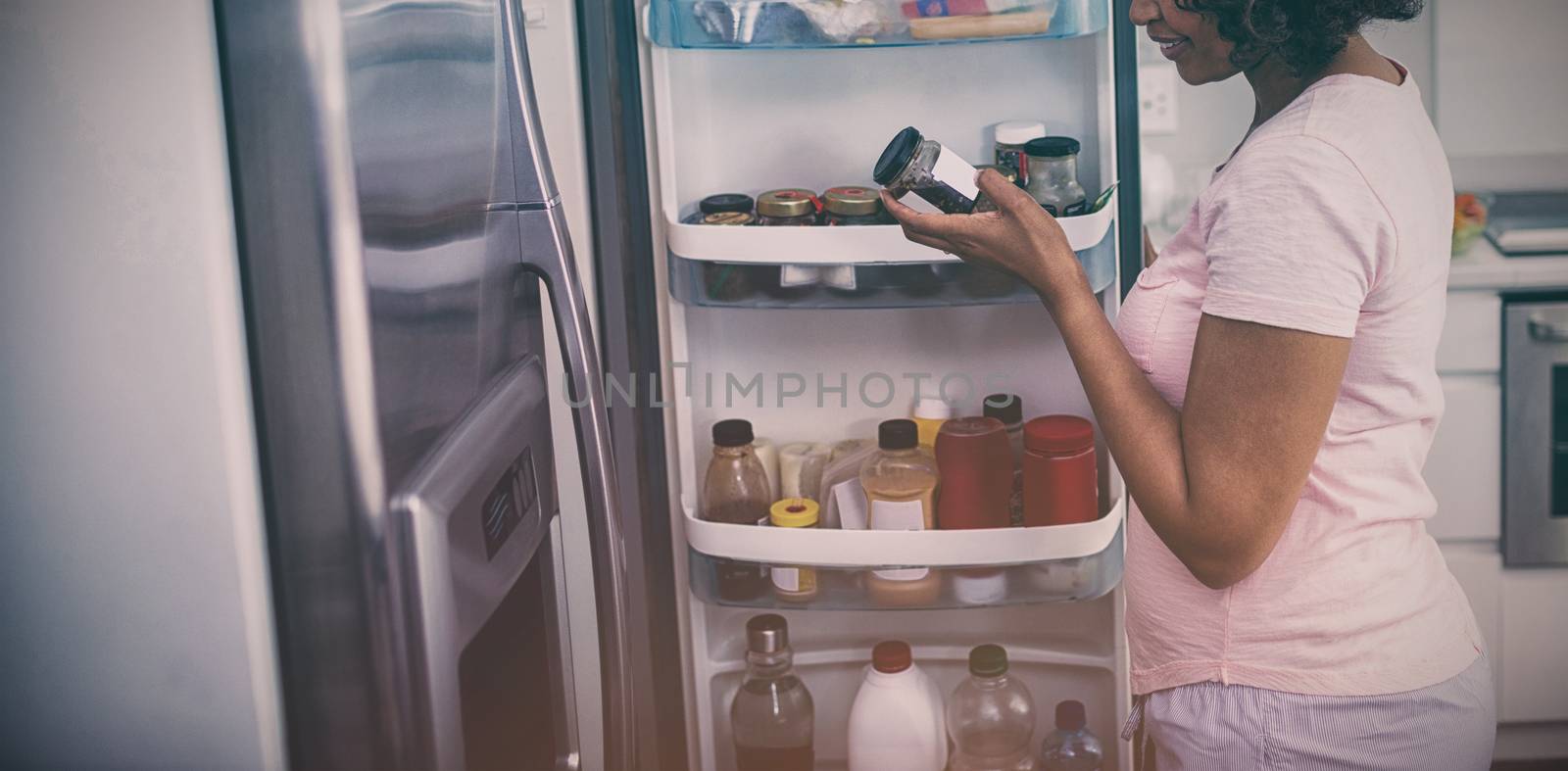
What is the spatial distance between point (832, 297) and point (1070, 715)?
1.92 ft

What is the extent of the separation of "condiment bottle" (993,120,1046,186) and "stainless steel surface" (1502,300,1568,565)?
38.6 inches

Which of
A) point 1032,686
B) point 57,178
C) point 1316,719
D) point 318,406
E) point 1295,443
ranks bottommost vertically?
point 1032,686

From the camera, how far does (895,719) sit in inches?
66.0

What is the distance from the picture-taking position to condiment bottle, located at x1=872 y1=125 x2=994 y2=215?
1.22 m

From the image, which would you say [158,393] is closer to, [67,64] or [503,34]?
[67,64]

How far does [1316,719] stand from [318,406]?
0.77 metres

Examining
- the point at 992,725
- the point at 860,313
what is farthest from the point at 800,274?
the point at 992,725

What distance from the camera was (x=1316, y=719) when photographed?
41.4 inches

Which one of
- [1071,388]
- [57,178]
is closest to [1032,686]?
[1071,388]

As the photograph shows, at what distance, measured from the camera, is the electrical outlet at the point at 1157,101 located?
244cm

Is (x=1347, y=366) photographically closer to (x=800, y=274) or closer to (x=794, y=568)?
(x=800, y=274)

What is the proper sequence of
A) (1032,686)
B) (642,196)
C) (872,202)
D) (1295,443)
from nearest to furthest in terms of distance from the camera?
(1295,443)
(872,202)
(642,196)
(1032,686)

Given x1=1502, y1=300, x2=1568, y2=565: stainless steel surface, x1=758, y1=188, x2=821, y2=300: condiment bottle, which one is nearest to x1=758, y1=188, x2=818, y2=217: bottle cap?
x1=758, y1=188, x2=821, y2=300: condiment bottle

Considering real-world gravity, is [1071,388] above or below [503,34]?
below
